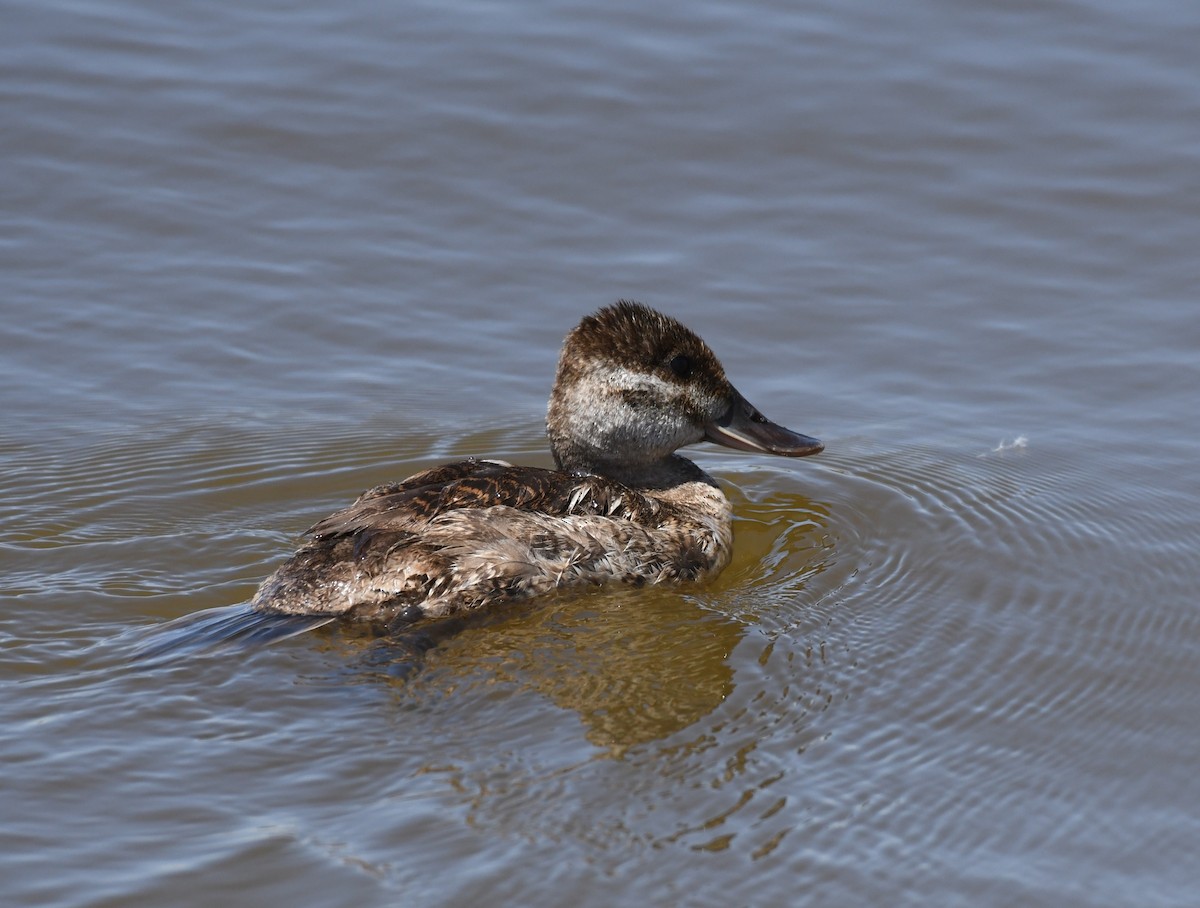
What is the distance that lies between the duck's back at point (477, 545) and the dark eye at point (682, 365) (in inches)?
23.6

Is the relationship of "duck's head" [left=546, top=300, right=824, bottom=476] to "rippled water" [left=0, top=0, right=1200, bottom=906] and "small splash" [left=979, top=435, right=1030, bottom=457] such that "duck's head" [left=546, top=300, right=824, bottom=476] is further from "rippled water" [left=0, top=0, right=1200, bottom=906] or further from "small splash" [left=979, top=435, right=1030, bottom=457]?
"small splash" [left=979, top=435, right=1030, bottom=457]

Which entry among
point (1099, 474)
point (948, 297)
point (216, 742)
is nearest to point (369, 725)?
point (216, 742)

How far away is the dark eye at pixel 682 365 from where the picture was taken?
7.32 metres

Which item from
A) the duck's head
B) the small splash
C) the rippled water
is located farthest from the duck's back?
the small splash

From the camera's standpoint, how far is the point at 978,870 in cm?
484

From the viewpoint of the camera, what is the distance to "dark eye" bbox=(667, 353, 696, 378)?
732 centimetres

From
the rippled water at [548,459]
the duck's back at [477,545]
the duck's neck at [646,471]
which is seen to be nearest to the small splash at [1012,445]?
the rippled water at [548,459]

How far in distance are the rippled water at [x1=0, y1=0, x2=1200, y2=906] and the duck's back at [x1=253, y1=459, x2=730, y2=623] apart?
138 mm

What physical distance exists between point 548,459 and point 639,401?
101 cm

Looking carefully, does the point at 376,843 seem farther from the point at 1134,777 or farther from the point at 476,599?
the point at 1134,777

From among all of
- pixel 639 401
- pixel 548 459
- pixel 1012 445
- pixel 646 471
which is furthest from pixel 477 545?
pixel 1012 445

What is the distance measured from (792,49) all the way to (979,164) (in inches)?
73.5

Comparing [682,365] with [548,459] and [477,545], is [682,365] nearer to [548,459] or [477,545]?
[548,459]

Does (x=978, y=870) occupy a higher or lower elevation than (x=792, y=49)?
lower
